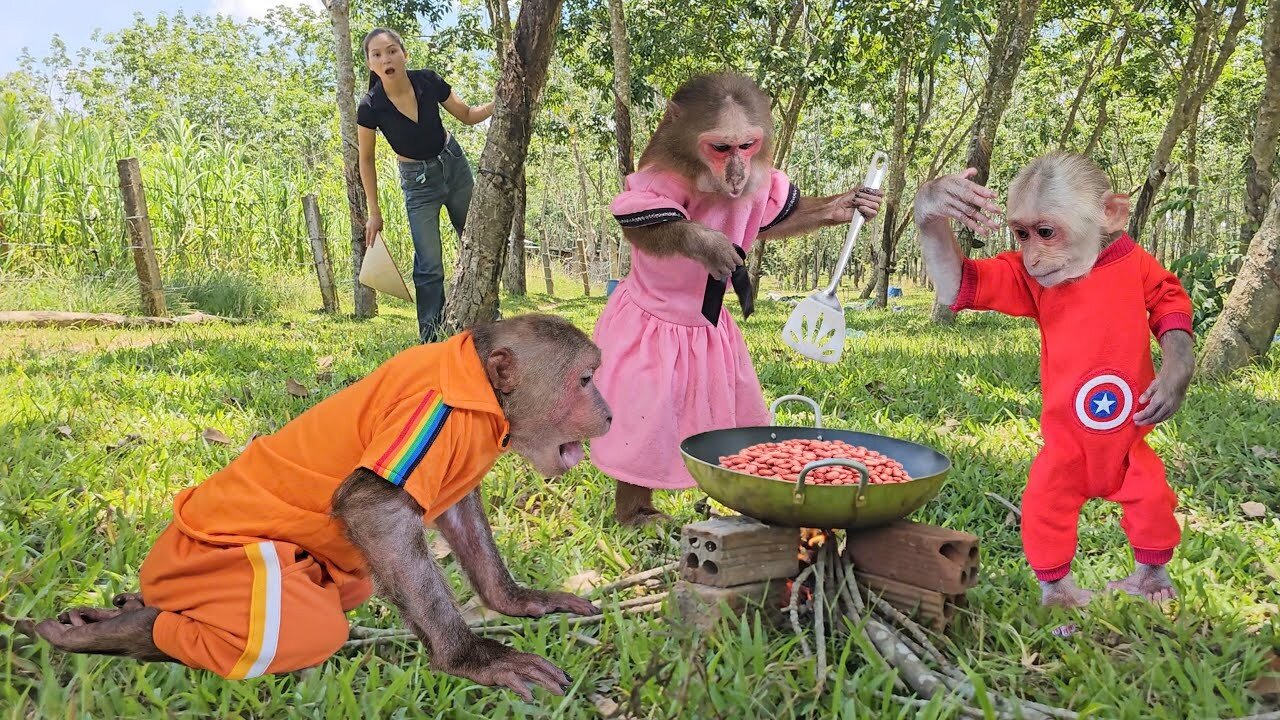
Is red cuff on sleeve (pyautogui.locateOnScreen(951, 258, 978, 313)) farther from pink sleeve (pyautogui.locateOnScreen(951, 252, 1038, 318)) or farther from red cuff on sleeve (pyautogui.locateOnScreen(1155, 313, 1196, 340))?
red cuff on sleeve (pyautogui.locateOnScreen(1155, 313, 1196, 340))

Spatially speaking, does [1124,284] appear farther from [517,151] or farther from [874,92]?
[874,92]

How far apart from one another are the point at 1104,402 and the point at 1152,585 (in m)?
0.60

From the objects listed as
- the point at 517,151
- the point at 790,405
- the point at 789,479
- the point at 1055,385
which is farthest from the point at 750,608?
the point at 517,151

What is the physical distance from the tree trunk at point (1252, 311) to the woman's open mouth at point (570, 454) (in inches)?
193

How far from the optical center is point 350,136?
985 centimetres

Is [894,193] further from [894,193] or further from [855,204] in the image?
[855,204]

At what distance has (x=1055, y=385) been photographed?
2252 mm

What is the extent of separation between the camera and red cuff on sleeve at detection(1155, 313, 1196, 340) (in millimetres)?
2193

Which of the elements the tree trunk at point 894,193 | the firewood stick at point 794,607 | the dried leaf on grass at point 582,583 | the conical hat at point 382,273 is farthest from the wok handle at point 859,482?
the tree trunk at point 894,193

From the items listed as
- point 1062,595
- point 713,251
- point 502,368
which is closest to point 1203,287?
point 1062,595

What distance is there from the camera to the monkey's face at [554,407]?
1975 millimetres

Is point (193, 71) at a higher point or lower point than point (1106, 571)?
higher

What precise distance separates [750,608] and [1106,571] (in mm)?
1256

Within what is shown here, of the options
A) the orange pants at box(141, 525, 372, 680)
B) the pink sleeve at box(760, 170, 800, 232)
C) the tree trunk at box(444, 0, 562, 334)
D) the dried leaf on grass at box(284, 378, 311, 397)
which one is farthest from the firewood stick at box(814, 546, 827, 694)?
the dried leaf on grass at box(284, 378, 311, 397)
